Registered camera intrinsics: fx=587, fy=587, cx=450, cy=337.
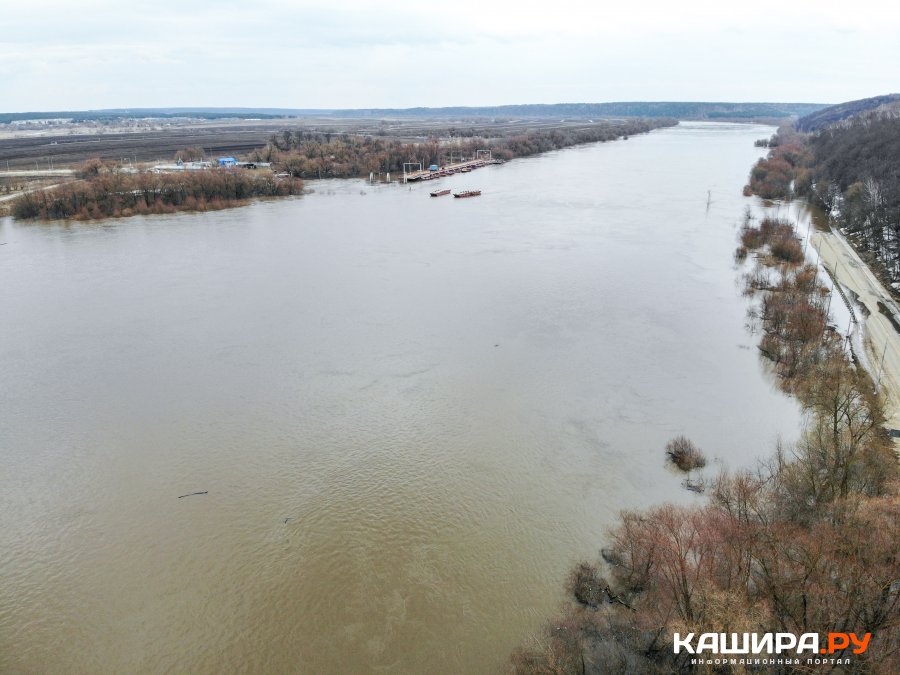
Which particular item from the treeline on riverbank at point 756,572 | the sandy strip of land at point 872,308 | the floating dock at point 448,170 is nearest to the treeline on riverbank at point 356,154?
the floating dock at point 448,170

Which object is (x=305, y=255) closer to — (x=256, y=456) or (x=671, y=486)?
(x=256, y=456)

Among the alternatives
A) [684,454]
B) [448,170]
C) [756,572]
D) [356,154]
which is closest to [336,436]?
[684,454]

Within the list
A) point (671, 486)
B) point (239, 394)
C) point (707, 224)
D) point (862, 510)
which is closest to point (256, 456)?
point (239, 394)

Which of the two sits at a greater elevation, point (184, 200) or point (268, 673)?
point (184, 200)

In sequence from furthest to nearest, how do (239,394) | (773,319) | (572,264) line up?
(572,264), (773,319), (239,394)

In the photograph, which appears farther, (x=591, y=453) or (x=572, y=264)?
(x=572, y=264)

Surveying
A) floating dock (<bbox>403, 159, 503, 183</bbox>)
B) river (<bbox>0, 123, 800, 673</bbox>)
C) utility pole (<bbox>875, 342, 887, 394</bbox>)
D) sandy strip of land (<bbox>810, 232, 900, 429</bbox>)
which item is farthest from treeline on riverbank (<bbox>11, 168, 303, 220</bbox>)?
utility pole (<bbox>875, 342, 887, 394</bbox>)
